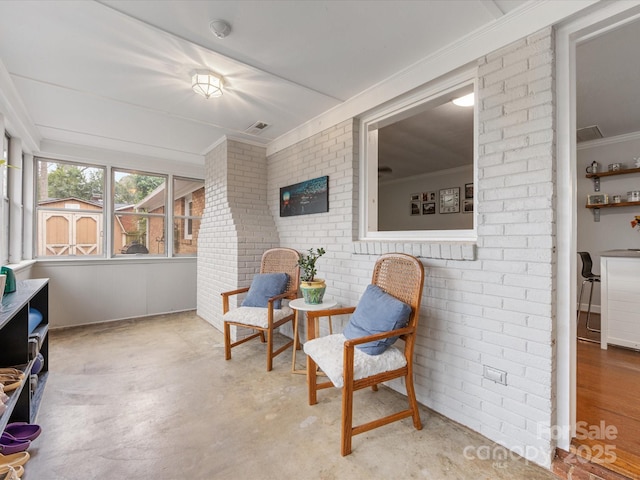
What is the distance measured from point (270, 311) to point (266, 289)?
1.32 ft

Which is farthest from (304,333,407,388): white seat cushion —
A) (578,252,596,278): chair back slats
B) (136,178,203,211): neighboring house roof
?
(136,178,203,211): neighboring house roof

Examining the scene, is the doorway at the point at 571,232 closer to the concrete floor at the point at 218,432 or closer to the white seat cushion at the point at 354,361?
the concrete floor at the point at 218,432

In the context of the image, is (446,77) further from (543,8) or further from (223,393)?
(223,393)

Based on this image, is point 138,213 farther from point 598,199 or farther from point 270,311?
point 598,199

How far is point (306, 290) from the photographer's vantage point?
2.57 meters

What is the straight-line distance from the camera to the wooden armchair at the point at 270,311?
9.00 ft

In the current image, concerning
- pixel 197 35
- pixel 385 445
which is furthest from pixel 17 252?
pixel 385 445

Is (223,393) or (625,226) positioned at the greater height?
(625,226)

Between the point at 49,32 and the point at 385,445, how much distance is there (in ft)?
10.7

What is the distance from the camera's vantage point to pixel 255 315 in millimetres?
2811

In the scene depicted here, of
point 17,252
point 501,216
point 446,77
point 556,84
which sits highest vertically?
point 446,77

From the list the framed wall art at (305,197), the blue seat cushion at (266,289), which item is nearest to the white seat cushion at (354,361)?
the blue seat cushion at (266,289)

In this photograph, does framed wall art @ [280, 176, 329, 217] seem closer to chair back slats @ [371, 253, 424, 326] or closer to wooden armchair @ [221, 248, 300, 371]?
wooden armchair @ [221, 248, 300, 371]

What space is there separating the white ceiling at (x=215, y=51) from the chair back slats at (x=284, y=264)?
1495 millimetres
